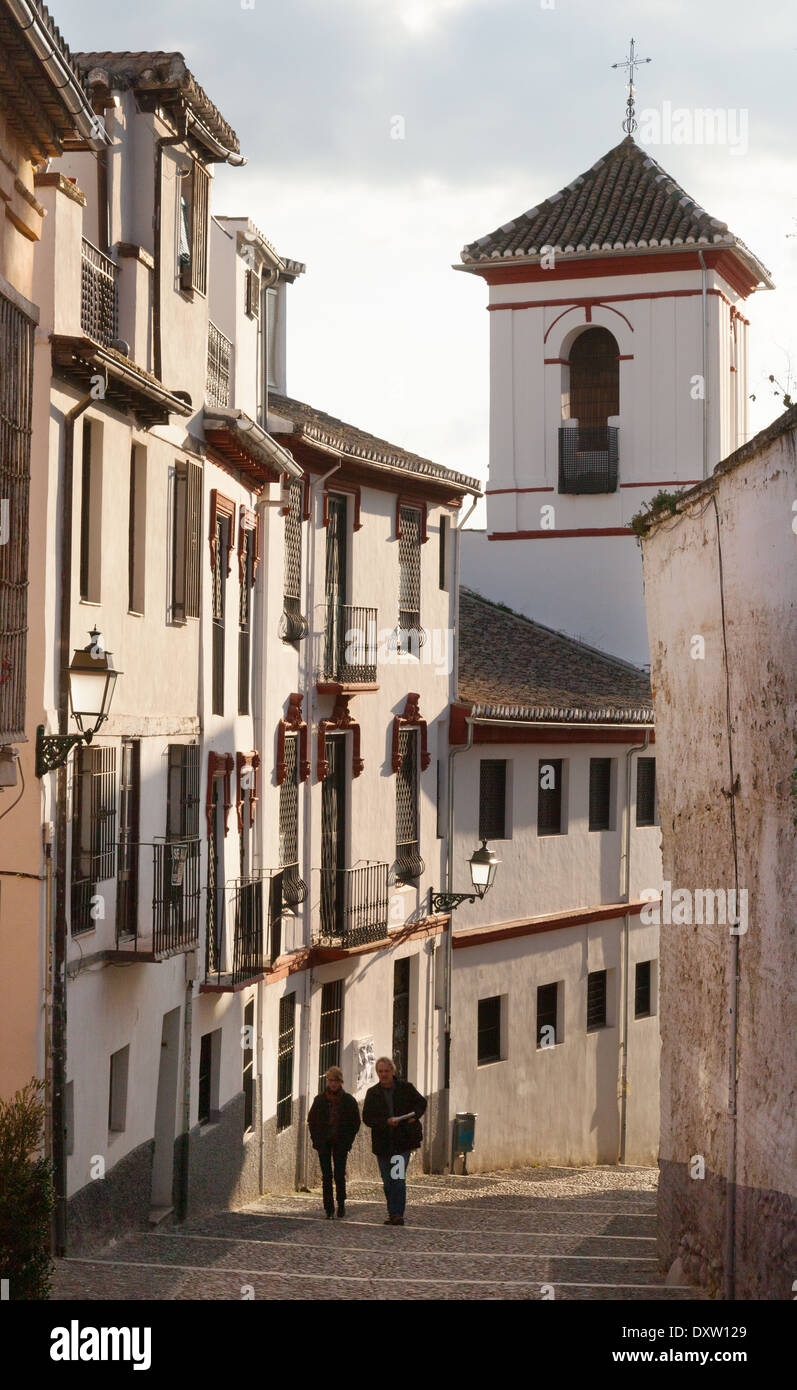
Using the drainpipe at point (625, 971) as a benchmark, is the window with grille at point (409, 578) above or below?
above

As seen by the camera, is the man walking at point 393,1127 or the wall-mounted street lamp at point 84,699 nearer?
the wall-mounted street lamp at point 84,699

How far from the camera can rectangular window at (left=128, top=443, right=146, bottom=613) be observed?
16.0 m

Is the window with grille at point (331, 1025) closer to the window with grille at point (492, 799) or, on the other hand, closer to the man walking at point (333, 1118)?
the window with grille at point (492, 799)

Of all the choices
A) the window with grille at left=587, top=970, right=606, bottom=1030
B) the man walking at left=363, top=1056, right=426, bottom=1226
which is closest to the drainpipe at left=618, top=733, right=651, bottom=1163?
the window with grille at left=587, top=970, right=606, bottom=1030

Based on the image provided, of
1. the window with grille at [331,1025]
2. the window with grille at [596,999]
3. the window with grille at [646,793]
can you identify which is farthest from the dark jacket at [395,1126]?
the window with grille at [646,793]

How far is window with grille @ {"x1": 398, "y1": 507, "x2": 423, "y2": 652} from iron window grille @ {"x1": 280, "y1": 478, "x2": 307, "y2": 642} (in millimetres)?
3052

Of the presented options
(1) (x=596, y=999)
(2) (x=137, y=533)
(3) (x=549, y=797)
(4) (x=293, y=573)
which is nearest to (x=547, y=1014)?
(1) (x=596, y=999)

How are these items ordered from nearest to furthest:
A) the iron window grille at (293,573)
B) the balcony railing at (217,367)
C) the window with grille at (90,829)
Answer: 1. the window with grille at (90,829)
2. the balcony railing at (217,367)
3. the iron window grille at (293,573)

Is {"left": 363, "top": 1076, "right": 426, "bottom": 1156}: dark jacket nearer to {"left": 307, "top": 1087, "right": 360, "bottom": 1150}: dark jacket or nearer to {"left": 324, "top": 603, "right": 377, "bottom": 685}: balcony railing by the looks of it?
{"left": 307, "top": 1087, "right": 360, "bottom": 1150}: dark jacket

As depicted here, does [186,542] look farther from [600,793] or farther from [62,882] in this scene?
[600,793]

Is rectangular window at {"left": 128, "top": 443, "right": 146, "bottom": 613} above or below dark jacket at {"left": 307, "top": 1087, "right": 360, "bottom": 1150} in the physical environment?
above

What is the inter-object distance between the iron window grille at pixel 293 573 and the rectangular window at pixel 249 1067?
4.32 meters

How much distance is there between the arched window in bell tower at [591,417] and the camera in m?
32.0

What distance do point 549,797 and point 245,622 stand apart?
28.3ft
